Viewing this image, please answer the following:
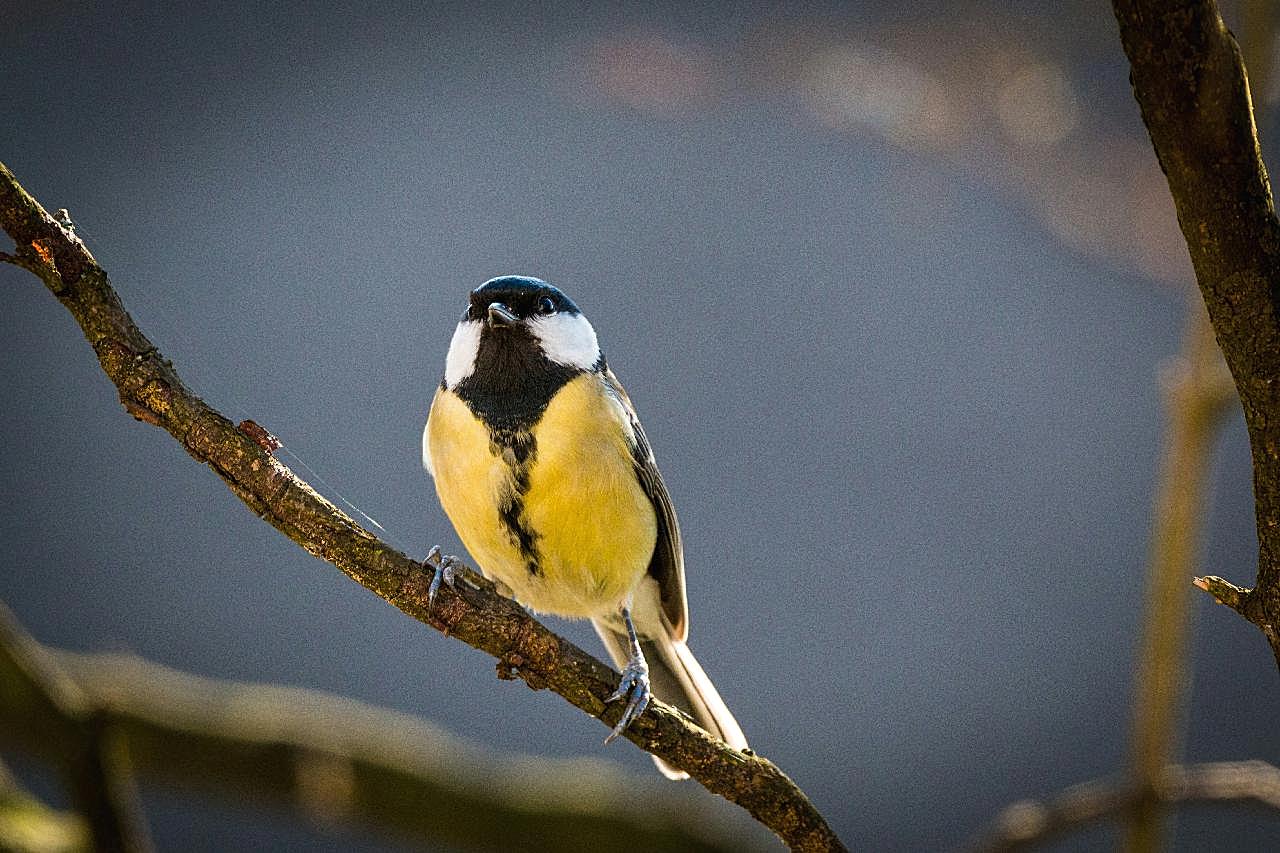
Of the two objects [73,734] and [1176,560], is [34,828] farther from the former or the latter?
[1176,560]

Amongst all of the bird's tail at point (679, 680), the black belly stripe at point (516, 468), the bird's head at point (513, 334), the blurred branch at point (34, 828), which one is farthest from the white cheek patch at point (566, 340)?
the blurred branch at point (34, 828)

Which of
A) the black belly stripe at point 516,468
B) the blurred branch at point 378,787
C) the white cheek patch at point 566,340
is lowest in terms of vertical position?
the blurred branch at point 378,787

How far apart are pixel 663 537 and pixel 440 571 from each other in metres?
0.66

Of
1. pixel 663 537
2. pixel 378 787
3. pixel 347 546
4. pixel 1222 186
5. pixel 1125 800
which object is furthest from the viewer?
pixel 378 787

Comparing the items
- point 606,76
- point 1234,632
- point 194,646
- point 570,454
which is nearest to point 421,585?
point 570,454

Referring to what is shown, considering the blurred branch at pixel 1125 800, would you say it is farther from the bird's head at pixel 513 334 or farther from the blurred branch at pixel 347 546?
the bird's head at pixel 513 334

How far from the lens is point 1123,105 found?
8.92 feet

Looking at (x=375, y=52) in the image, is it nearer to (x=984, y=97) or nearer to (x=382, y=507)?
(x=382, y=507)

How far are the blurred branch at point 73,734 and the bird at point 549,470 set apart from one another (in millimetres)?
561

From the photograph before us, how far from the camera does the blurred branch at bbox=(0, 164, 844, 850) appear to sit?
102 cm

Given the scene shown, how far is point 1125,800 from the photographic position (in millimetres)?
1442

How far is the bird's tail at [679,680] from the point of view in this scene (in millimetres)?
1657

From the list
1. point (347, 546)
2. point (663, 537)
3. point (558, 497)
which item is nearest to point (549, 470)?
point (558, 497)

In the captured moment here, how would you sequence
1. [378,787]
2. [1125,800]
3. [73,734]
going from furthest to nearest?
[378,787], [73,734], [1125,800]
